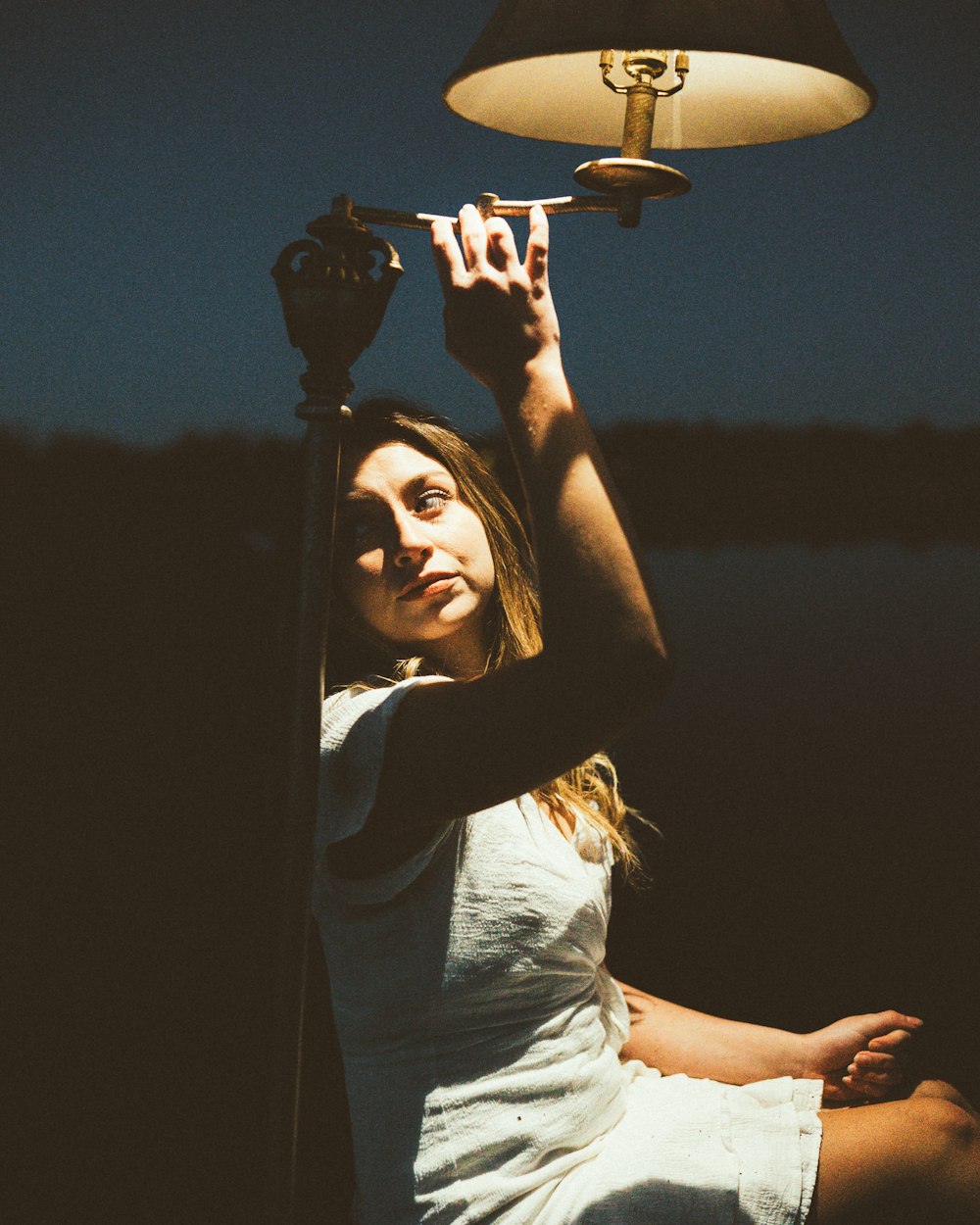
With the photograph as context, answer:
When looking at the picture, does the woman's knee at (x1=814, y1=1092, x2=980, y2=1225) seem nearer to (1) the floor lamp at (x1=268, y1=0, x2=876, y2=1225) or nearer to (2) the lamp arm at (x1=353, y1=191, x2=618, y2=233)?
(1) the floor lamp at (x1=268, y1=0, x2=876, y2=1225)

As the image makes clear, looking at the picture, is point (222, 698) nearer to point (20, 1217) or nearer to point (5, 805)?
point (5, 805)

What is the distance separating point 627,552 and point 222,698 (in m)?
0.47

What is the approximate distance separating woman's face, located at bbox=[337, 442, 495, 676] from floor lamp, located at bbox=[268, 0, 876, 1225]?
21 cm

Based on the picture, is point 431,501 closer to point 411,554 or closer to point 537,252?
point 411,554

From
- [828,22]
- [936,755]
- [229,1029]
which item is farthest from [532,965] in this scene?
[936,755]

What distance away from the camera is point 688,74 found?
101 centimetres

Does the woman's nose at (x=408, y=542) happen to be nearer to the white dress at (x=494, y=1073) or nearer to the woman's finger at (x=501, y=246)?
the white dress at (x=494, y=1073)

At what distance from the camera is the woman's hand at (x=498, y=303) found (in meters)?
0.80

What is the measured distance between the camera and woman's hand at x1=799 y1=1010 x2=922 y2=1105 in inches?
47.8

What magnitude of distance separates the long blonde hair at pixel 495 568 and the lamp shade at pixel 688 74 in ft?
0.92

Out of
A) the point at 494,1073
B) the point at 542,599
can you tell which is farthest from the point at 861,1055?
the point at 542,599

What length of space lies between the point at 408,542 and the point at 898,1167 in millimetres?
659

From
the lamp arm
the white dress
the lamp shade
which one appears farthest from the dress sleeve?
the lamp shade

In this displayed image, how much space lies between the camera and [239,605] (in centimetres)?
113
